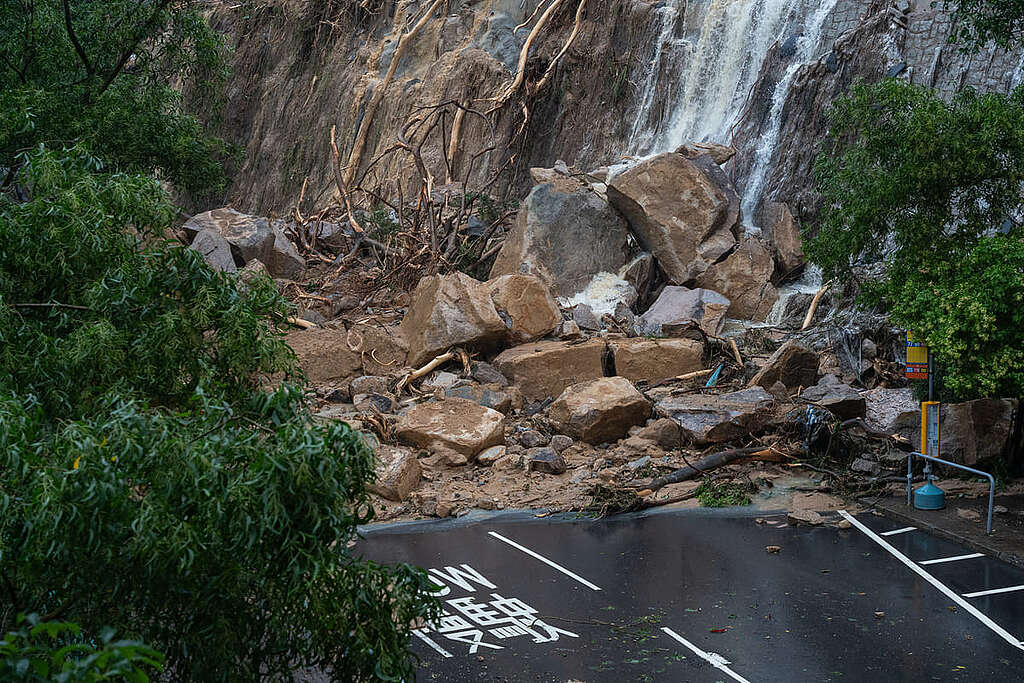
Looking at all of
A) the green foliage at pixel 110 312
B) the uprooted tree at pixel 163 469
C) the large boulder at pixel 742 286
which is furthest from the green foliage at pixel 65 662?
the large boulder at pixel 742 286

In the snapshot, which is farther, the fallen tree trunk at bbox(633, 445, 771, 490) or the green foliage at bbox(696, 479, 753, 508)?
the fallen tree trunk at bbox(633, 445, 771, 490)

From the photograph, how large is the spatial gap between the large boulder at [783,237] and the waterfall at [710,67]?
3.61m

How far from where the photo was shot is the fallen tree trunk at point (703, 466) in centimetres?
1299

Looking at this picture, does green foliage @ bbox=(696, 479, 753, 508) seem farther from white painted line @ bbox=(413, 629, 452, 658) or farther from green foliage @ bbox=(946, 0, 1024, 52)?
green foliage @ bbox=(946, 0, 1024, 52)

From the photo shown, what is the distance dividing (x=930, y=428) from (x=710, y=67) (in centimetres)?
1751

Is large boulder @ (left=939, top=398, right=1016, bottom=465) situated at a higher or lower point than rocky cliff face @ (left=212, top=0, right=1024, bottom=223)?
lower

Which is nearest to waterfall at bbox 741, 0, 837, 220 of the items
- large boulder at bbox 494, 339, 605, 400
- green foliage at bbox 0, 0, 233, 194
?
large boulder at bbox 494, 339, 605, 400

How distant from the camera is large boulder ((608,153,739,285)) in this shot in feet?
69.2

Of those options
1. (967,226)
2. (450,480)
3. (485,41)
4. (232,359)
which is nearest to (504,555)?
(450,480)

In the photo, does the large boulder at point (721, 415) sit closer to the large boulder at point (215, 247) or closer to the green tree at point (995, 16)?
the green tree at point (995, 16)

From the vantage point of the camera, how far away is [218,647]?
13.3 feet

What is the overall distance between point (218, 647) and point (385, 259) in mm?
17569

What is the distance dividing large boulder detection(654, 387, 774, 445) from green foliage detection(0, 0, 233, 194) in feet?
29.5

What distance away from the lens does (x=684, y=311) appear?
19.3 meters
